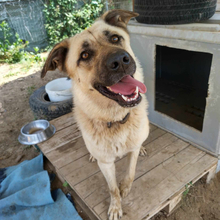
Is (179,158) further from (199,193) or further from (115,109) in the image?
(115,109)

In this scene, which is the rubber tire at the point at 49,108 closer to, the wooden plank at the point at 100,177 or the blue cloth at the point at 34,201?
the blue cloth at the point at 34,201

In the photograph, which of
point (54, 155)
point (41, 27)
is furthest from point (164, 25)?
point (41, 27)

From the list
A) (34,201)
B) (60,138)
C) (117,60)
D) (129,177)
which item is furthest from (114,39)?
(34,201)

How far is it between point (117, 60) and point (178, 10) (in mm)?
1266

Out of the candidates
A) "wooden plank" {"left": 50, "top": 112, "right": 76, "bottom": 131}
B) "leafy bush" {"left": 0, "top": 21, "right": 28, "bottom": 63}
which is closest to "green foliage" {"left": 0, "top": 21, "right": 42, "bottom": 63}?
"leafy bush" {"left": 0, "top": 21, "right": 28, "bottom": 63}

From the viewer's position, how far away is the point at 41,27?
780 cm

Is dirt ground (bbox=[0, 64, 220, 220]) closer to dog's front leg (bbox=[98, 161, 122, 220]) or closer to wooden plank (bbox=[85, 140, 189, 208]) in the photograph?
wooden plank (bbox=[85, 140, 189, 208])

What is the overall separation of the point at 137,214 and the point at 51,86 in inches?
113

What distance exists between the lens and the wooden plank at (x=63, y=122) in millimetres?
3196

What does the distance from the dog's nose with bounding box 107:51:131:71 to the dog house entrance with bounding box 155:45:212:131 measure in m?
1.99

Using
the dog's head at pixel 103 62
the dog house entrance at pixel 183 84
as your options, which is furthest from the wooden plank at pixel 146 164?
the dog's head at pixel 103 62

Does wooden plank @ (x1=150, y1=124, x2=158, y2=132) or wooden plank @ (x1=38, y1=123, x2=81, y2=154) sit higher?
wooden plank @ (x1=150, y1=124, x2=158, y2=132)

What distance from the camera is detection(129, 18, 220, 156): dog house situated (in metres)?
1.98

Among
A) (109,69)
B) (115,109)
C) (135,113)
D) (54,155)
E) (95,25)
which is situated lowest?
(54,155)
